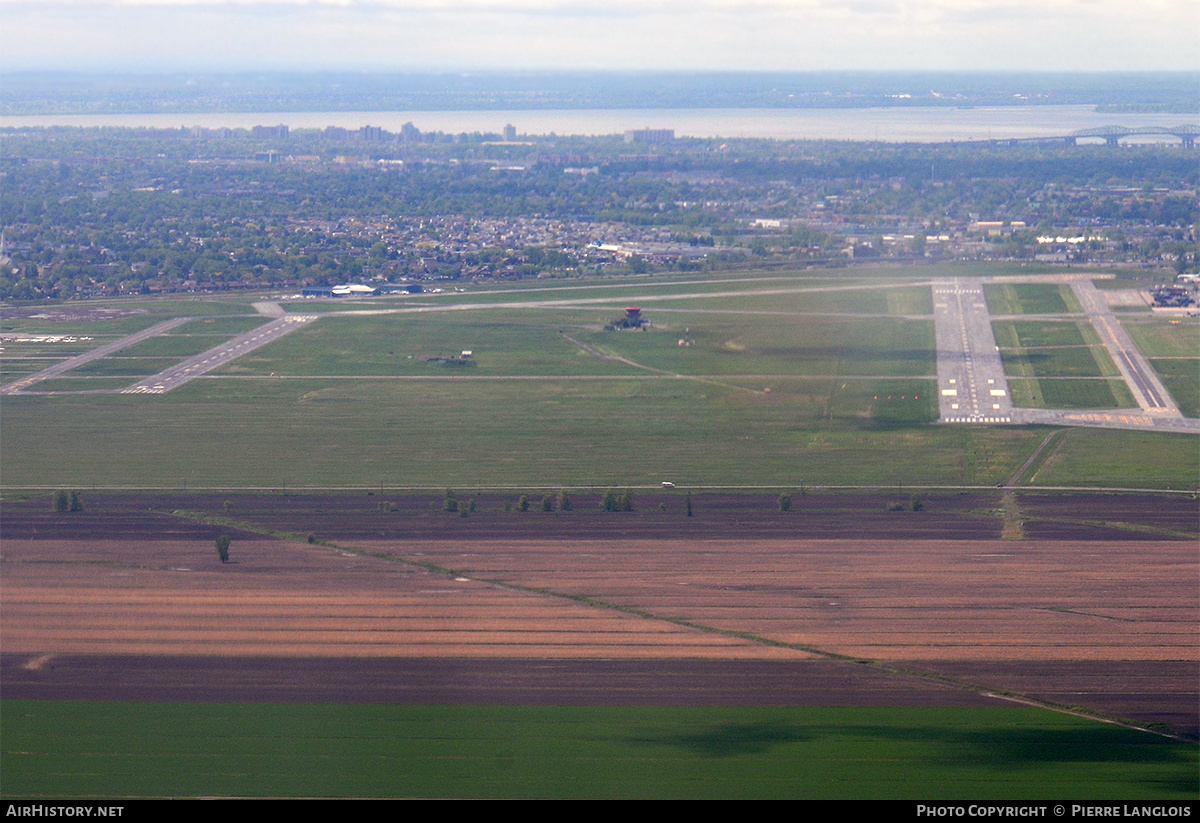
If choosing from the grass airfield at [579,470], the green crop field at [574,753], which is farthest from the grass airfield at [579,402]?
the green crop field at [574,753]

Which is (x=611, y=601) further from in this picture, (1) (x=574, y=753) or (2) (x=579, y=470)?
(2) (x=579, y=470)

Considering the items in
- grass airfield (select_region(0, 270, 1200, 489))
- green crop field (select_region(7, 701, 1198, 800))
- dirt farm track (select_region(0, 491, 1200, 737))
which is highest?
grass airfield (select_region(0, 270, 1200, 489))

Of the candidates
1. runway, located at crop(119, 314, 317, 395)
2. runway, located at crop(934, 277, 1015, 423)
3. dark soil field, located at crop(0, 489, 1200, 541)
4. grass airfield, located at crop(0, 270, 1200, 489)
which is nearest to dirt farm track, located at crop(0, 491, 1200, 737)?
dark soil field, located at crop(0, 489, 1200, 541)

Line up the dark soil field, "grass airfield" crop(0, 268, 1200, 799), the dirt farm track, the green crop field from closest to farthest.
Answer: the green crop field → "grass airfield" crop(0, 268, 1200, 799) → the dirt farm track → the dark soil field

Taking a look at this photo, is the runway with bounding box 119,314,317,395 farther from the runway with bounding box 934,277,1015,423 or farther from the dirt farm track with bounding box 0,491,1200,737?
the runway with bounding box 934,277,1015,423

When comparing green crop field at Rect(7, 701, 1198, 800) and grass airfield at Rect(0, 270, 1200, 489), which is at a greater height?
grass airfield at Rect(0, 270, 1200, 489)

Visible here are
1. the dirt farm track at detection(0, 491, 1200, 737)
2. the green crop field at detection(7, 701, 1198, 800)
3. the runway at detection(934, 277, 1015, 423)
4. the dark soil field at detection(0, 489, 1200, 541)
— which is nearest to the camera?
the green crop field at detection(7, 701, 1198, 800)

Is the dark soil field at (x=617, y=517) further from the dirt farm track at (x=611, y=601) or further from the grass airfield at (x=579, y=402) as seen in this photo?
the grass airfield at (x=579, y=402)

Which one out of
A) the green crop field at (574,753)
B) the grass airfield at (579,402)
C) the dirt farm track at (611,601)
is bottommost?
the green crop field at (574,753)
